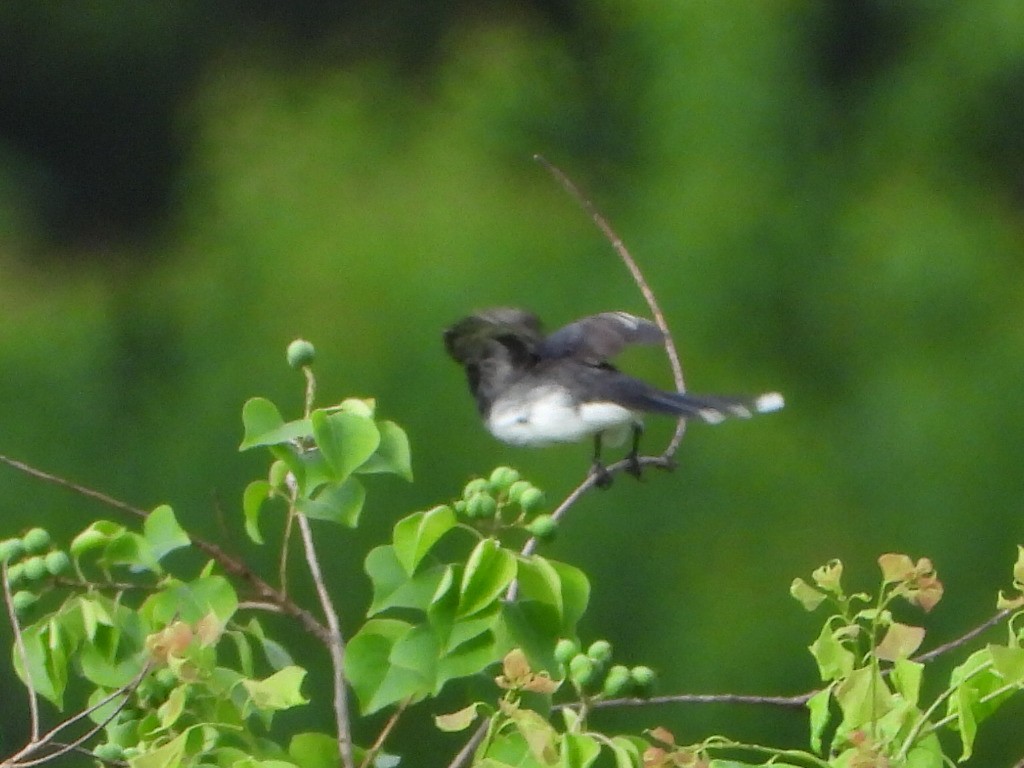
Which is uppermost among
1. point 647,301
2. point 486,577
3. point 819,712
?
point 647,301

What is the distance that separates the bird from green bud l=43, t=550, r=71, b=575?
74cm

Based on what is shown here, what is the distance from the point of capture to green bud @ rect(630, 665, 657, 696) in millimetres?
938

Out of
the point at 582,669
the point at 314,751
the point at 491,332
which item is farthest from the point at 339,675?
the point at 491,332

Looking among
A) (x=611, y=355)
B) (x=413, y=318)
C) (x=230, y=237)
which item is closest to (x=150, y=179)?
(x=230, y=237)

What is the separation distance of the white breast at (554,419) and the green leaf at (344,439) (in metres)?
0.84

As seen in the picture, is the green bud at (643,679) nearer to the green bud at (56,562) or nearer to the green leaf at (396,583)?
the green leaf at (396,583)

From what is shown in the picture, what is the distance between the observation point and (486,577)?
86 cm

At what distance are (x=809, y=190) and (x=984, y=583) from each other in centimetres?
83

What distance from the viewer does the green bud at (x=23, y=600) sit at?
968 mm

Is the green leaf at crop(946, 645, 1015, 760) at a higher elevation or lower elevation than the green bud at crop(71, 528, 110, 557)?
lower

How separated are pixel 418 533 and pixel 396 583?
5 cm

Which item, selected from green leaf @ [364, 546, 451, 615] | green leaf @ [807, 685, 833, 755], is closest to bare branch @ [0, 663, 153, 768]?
green leaf @ [364, 546, 451, 615]

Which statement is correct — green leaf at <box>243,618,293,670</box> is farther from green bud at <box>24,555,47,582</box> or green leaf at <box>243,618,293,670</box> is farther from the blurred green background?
the blurred green background

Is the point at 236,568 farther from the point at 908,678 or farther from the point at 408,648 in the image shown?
the point at 908,678
